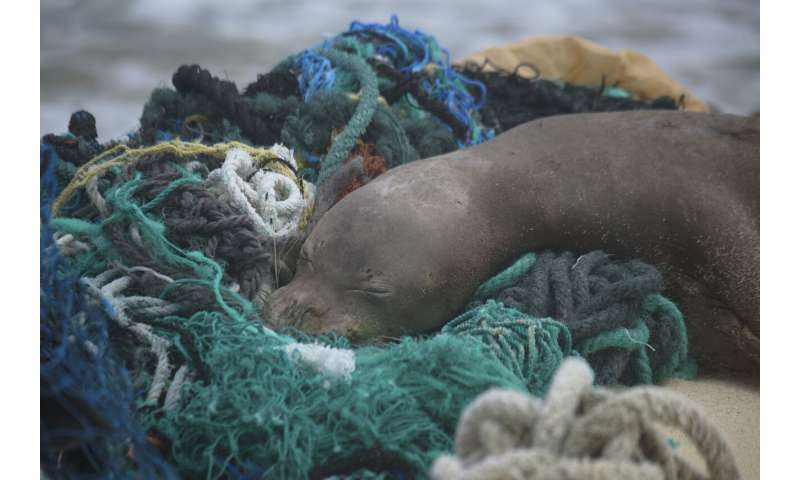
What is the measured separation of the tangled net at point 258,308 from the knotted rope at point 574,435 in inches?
12.9

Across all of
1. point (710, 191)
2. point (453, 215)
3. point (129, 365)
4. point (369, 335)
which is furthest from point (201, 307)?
point (710, 191)

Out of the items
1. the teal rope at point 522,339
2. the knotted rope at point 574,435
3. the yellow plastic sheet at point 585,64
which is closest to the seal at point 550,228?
the teal rope at point 522,339

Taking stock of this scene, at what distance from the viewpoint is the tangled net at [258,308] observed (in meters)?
1.30

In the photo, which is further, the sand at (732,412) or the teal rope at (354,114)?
the teal rope at (354,114)

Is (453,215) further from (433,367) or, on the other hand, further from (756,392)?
(756,392)

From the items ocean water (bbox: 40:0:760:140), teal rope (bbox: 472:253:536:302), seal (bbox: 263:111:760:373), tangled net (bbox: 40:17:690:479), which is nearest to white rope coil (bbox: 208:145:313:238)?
tangled net (bbox: 40:17:690:479)

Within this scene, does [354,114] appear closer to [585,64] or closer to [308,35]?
[585,64]

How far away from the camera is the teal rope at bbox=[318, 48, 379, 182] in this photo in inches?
89.0

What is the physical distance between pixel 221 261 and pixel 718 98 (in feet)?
10.5

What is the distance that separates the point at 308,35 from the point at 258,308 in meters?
2.79

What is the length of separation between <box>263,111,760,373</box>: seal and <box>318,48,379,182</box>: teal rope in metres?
0.29

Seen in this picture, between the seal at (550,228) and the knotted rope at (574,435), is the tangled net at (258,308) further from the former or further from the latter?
the knotted rope at (574,435)

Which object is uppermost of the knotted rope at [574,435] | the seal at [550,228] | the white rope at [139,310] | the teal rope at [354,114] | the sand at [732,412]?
the teal rope at [354,114]

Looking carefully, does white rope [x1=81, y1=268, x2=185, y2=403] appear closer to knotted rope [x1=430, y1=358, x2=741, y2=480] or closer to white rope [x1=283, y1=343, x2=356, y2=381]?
white rope [x1=283, y1=343, x2=356, y2=381]
